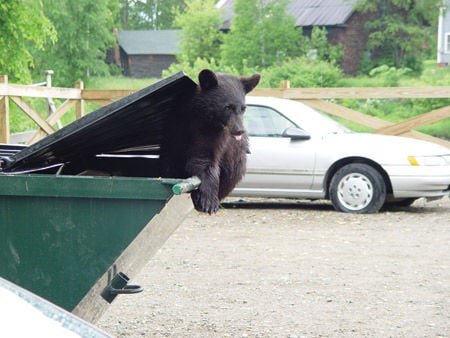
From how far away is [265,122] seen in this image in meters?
13.2

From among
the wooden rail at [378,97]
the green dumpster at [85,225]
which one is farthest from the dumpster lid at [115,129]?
the wooden rail at [378,97]

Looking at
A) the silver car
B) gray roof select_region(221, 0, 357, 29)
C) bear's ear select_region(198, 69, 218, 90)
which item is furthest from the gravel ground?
gray roof select_region(221, 0, 357, 29)

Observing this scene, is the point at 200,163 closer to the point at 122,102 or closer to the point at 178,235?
the point at 122,102

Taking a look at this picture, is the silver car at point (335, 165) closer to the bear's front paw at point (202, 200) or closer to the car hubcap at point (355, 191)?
the car hubcap at point (355, 191)

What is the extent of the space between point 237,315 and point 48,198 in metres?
2.99

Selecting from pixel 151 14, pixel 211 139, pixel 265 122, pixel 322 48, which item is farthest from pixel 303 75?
pixel 151 14

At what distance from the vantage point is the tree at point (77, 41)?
62.4m

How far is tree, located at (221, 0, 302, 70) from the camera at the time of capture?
50469mm

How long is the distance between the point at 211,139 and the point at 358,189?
28.2ft

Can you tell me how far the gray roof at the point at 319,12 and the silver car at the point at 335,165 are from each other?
44.5m

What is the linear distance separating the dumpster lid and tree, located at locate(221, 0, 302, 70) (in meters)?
45.4

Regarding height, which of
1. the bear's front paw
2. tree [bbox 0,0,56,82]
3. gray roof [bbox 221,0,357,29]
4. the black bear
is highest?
gray roof [bbox 221,0,357,29]

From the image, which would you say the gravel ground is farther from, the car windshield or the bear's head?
the bear's head

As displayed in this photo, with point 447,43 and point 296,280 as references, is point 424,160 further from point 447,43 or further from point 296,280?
point 447,43
